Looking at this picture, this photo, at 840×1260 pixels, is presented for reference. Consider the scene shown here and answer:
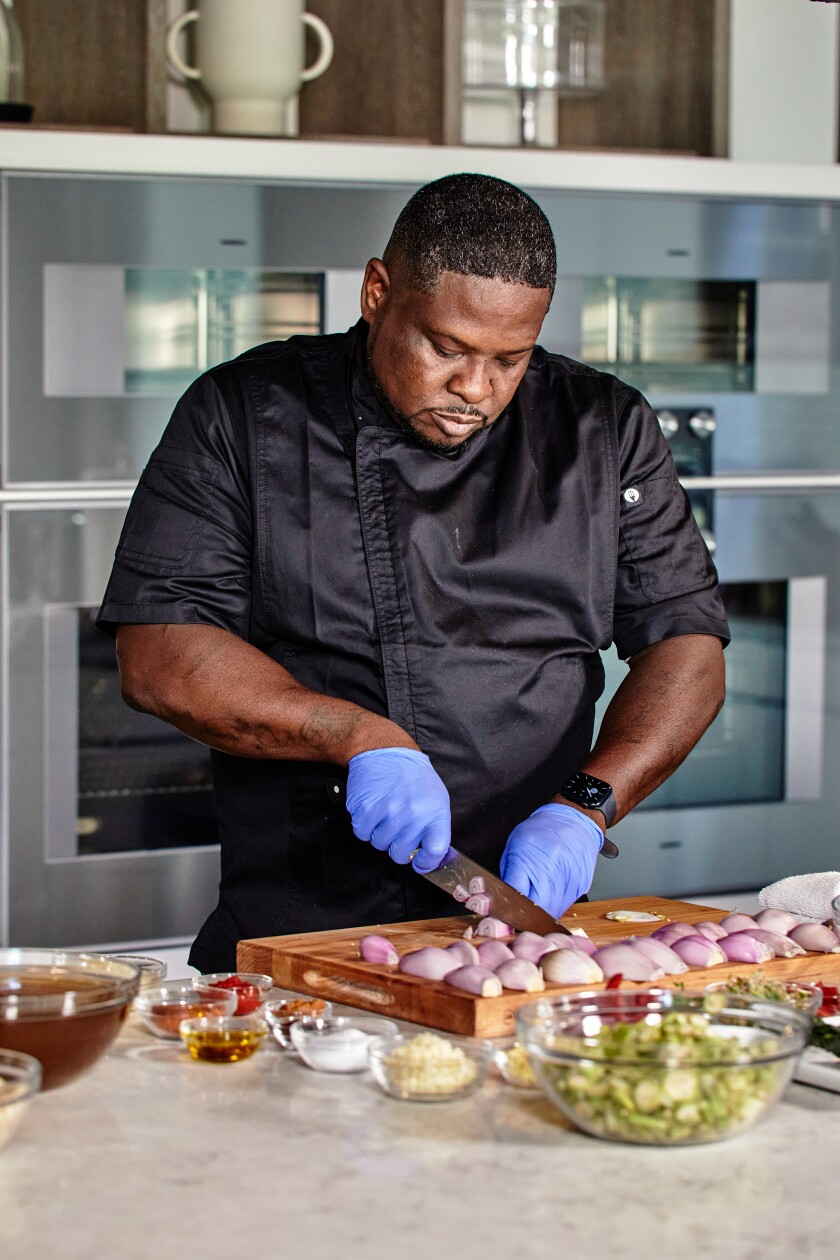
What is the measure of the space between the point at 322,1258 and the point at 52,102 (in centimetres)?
250

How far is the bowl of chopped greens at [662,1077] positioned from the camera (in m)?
0.87

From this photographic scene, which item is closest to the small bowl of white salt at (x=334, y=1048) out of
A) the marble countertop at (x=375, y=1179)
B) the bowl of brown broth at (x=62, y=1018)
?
the marble countertop at (x=375, y=1179)

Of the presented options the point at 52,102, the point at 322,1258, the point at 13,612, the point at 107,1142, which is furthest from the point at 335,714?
the point at 52,102

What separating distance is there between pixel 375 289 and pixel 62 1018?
0.90 meters

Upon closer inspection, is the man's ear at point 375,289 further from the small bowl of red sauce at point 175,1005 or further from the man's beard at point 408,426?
the small bowl of red sauce at point 175,1005

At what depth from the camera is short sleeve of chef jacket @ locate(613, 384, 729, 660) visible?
5.62ft

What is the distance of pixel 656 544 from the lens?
1.71 metres

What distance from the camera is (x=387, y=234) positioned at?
2.61 meters

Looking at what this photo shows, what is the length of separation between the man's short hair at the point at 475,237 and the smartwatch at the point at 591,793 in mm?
492

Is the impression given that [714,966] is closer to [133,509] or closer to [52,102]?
[133,509]

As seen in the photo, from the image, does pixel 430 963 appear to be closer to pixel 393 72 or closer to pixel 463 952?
pixel 463 952

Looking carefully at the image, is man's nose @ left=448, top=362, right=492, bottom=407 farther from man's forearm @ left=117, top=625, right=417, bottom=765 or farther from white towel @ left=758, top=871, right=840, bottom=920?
white towel @ left=758, top=871, right=840, bottom=920

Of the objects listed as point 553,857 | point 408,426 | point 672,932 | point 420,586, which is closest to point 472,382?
point 408,426

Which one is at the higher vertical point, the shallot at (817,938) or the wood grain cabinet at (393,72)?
the wood grain cabinet at (393,72)
